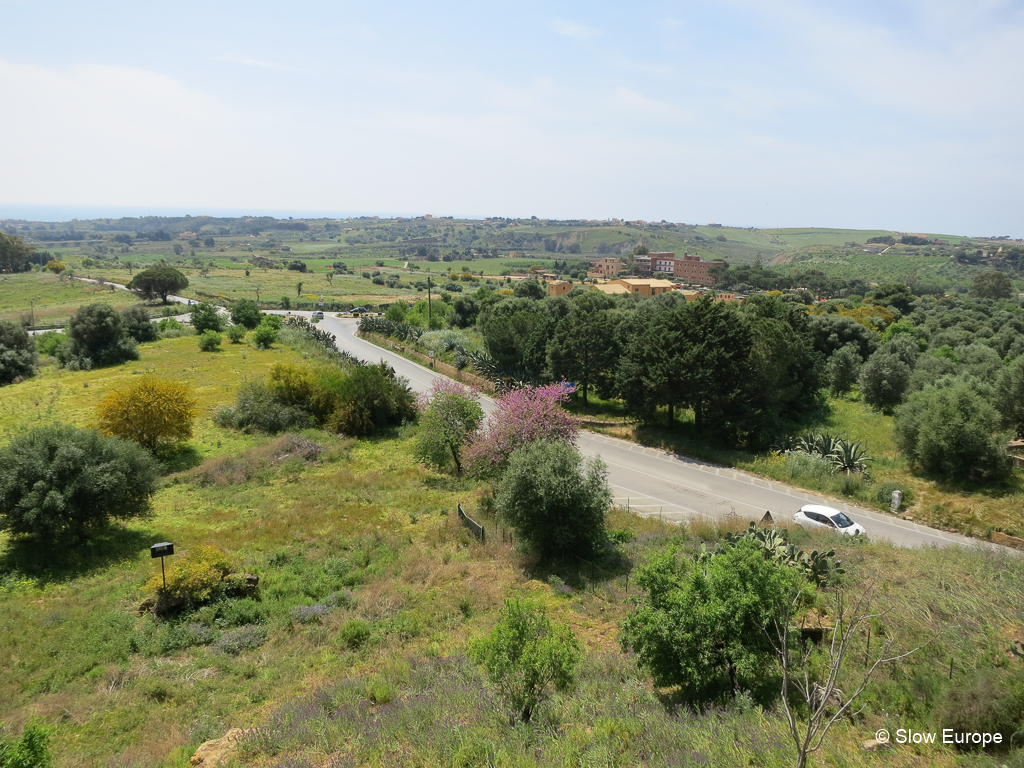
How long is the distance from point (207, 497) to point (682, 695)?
1864 centimetres

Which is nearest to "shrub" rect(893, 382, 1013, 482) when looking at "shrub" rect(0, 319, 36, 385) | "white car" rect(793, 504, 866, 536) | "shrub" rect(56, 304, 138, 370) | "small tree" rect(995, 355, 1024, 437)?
"small tree" rect(995, 355, 1024, 437)

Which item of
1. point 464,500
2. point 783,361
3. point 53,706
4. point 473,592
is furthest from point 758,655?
point 783,361

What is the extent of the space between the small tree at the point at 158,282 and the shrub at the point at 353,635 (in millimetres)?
84678

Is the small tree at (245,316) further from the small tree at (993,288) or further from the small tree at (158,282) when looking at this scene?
the small tree at (993,288)

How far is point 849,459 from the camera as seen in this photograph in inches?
925

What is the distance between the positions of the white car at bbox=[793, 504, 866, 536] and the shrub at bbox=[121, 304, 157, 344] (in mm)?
59073

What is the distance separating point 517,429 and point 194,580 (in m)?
10.5

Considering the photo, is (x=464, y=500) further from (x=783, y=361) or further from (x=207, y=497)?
(x=783, y=361)

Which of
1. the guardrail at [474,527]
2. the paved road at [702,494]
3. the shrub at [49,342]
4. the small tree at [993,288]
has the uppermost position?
the small tree at [993,288]

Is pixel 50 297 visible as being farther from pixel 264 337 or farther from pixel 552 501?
pixel 552 501

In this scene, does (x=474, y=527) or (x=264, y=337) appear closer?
(x=474, y=527)

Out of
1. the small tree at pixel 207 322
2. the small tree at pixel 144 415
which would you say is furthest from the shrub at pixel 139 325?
the small tree at pixel 144 415

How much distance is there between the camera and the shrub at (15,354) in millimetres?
39034

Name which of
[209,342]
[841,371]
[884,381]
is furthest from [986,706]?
[209,342]
